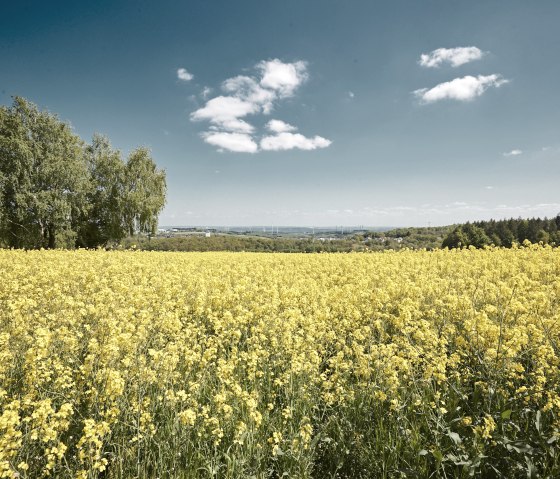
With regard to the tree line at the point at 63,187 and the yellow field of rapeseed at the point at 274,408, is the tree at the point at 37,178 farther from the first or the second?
the yellow field of rapeseed at the point at 274,408

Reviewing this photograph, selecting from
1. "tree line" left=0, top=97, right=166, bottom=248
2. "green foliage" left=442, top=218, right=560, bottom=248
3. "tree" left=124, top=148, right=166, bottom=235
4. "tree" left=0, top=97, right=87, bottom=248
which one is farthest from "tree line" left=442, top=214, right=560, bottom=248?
"tree" left=0, top=97, right=87, bottom=248

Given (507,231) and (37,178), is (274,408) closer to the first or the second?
(37,178)

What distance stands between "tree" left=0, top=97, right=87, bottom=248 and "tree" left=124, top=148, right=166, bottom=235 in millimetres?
4351

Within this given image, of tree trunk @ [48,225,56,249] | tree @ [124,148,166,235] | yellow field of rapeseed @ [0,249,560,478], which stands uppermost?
tree @ [124,148,166,235]

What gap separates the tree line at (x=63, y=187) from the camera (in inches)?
1037

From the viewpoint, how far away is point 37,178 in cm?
2727

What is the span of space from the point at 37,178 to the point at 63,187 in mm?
1981

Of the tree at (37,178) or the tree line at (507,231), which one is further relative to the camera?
the tree line at (507,231)

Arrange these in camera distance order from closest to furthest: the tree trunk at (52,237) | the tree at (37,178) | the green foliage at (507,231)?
the tree at (37,178), the tree trunk at (52,237), the green foliage at (507,231)

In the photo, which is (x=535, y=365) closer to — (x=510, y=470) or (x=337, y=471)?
(x=510, y=470)

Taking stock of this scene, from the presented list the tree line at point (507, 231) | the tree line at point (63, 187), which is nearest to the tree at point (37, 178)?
the tree line at point (63, 187)

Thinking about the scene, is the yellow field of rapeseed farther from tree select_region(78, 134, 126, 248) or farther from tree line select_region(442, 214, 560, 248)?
tree line select_region(442, 214, 560, 248)

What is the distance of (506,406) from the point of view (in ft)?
11.9

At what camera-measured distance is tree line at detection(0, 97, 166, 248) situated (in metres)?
26.3
